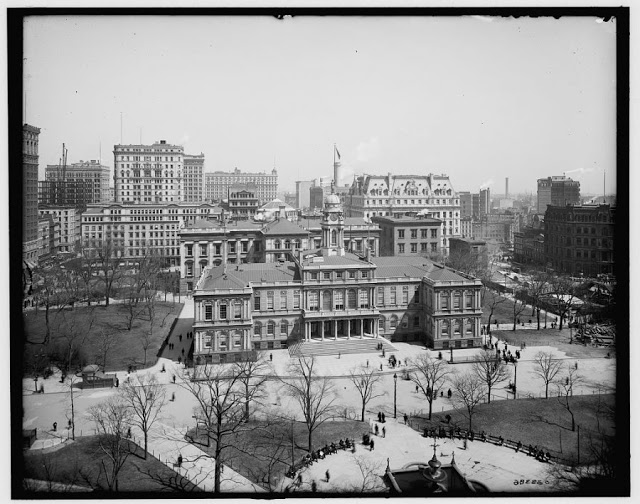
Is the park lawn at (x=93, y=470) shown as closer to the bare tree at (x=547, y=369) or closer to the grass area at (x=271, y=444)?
the grass area at (x=271, y=444)

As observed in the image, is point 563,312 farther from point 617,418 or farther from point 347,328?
point 617,418

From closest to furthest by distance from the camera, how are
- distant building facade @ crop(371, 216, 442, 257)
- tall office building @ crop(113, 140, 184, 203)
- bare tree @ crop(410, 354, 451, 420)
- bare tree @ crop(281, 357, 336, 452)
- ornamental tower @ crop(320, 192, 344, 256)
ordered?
bare tree @ crop(281, 357, 336, 452)
bare tree @ crop(410, 354, 451, 420)
ornamental tower @ crop(320, 192, 344, 256)
distant building facade @ crop(371, 216, 442, 257)
tall office building @ crop(113, 140, 184, 203)

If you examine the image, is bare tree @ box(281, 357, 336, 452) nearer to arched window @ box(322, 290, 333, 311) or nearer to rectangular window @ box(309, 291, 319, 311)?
rectangular window @ box(309, 291, 319, 311)

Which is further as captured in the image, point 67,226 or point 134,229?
point 134,229

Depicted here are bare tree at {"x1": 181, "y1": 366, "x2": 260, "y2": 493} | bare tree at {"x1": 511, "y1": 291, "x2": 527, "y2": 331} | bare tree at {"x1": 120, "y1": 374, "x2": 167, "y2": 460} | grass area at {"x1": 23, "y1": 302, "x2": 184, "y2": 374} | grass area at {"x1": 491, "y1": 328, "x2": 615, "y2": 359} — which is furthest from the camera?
bare tree at {"x1": 511, "y1": 291, "x2": 527, "y2": 331}

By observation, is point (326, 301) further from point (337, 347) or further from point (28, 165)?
point (28, 165)

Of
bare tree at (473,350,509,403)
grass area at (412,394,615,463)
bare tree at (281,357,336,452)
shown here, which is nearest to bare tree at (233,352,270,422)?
bare tree at (281,357,336,452)

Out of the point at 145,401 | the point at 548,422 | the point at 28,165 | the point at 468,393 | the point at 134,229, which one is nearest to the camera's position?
the point at 28,165

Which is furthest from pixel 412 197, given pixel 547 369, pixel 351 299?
pixel 547 369
